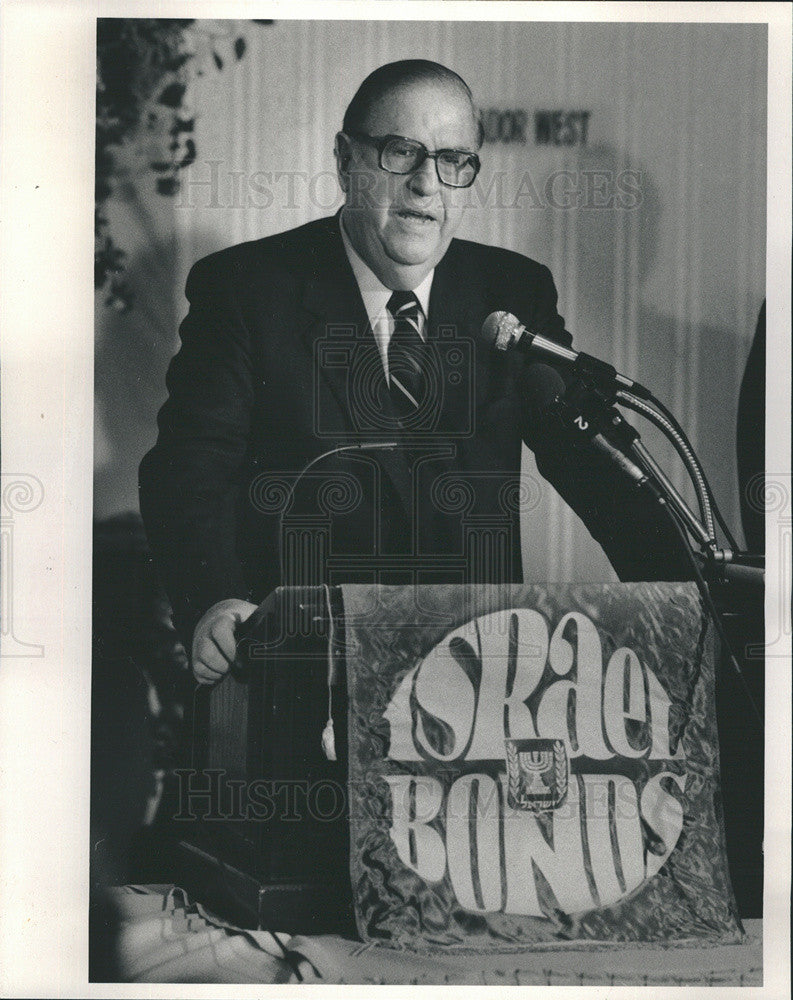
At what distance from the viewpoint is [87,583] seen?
271 cm

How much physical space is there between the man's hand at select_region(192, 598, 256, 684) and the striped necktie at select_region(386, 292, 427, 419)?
613mm

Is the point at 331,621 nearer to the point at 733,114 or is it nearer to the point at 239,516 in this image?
the point at 239,516

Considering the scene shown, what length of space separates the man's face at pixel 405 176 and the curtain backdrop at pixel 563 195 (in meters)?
0.05

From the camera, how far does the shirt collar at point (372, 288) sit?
2.72 m

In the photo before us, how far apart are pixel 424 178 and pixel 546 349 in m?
0.51

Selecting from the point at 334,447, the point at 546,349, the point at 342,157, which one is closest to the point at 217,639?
the point at 334,447

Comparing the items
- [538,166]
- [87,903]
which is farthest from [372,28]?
[87,903]

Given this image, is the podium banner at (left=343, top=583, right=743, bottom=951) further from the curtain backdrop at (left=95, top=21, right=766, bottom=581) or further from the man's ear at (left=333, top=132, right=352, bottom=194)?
the man's ear at (left=333, top=132, right=352, bottom=194)

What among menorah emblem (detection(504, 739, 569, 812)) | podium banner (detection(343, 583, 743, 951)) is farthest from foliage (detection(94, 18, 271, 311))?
menorah emblem (detection(504, 739, 569, 812))

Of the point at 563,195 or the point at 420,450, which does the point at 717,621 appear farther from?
the point at 563,195

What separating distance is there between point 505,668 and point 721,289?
42.0 inches

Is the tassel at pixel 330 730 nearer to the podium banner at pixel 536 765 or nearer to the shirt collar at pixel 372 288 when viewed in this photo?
the podium banner at pixel 536 765

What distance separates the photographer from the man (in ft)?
8.76

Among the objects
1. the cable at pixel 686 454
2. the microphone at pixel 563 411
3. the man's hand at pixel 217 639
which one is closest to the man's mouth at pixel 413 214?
the microphone at pixel 563 411
